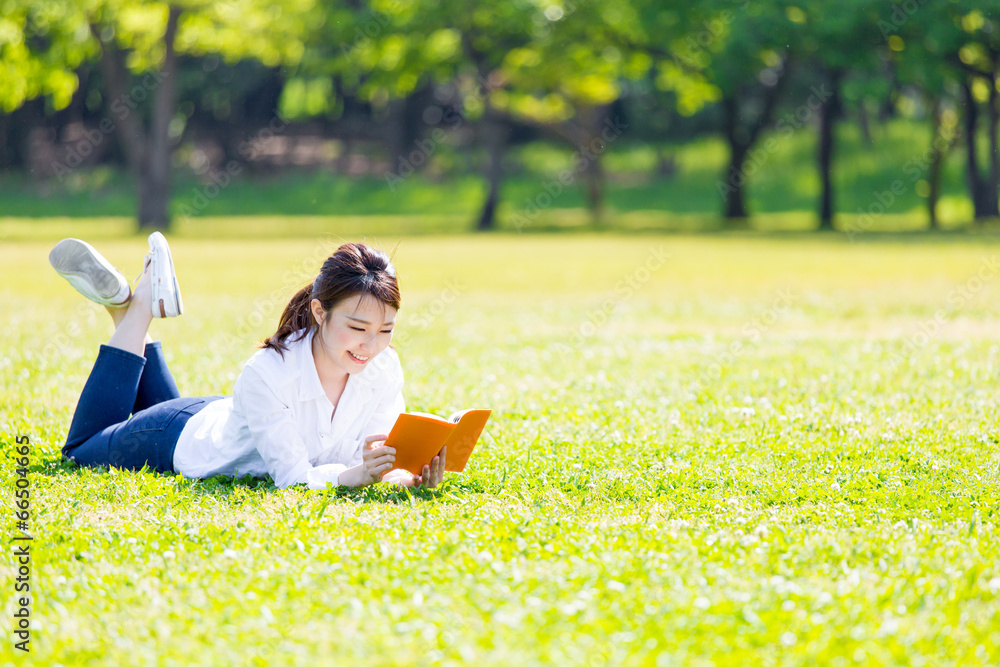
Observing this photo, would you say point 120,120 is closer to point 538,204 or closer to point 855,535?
point 538,204

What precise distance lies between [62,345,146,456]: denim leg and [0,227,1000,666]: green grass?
0.27 metres

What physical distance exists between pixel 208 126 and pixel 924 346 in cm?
5626

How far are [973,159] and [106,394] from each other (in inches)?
1656

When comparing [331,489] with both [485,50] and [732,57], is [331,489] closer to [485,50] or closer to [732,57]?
[732,57]

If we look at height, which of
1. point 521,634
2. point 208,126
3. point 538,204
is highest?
point 208,126

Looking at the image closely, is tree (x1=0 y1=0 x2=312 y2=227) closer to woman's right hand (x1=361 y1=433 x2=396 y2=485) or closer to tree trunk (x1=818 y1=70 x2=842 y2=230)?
tree trunk (x1=818 y1=70 x2=842 y2=230)

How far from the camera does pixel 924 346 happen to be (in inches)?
475

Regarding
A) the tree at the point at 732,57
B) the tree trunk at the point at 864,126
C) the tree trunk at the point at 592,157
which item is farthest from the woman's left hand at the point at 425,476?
the tree trunk at the point at 864,126

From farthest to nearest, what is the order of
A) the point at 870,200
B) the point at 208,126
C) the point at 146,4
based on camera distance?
the point at 208,126 → the point at 870,200 → the point at 146,4

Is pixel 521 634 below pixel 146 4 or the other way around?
below

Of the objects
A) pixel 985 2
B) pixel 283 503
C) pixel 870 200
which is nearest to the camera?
pixel 283 503

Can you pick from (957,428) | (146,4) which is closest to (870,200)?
(146,4)

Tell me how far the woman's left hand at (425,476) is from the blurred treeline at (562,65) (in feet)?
112

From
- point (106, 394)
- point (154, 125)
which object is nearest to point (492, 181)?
point (154, 125)
